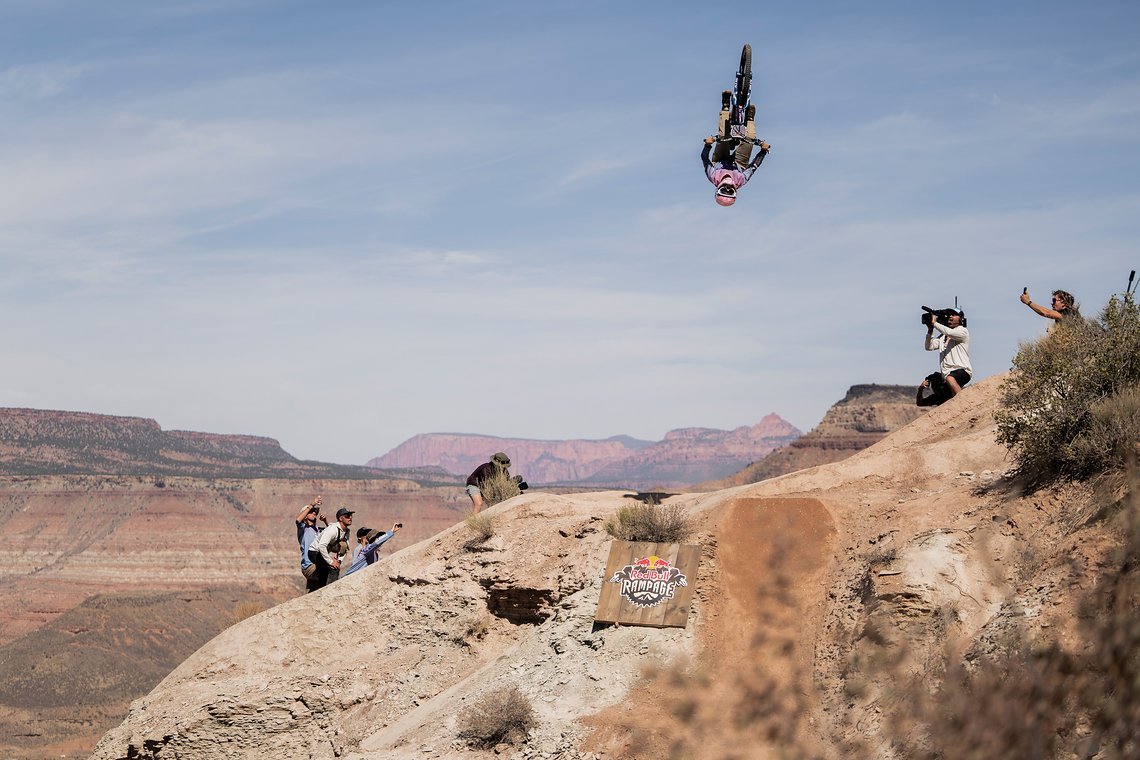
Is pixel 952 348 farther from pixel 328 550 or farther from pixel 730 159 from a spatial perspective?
pixel 328 550

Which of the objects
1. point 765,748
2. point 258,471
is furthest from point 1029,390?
point 258,471

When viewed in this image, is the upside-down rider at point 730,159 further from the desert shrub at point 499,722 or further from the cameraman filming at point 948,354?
the desert shrub at point 499,722

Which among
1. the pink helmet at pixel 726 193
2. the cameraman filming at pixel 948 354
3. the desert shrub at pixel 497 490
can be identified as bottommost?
the desert shrub at pixel 497 490

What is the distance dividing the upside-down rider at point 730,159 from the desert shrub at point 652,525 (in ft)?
14.3

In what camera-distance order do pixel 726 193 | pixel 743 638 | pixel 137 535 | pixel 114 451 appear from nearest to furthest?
pixel 743 638
pixel 726 193
pixel 137 535
pixel 114 451

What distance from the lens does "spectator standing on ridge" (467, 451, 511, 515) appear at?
67.4 ft

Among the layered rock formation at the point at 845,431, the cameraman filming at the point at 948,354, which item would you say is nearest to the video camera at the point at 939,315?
the cameraman filming at the point at 948,354

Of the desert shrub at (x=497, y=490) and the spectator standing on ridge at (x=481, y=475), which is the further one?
the desert shrub at (x=497, y=490)

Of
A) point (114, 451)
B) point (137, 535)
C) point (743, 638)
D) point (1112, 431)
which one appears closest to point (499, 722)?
point (743, 638)

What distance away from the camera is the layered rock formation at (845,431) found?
4158 inches

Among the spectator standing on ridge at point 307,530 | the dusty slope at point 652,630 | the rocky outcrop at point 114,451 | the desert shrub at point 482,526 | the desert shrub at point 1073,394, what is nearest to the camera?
the dusty slope at point 652,630

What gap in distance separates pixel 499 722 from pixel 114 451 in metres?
134

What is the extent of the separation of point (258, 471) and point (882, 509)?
137036 mm

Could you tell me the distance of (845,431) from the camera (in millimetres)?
109938
